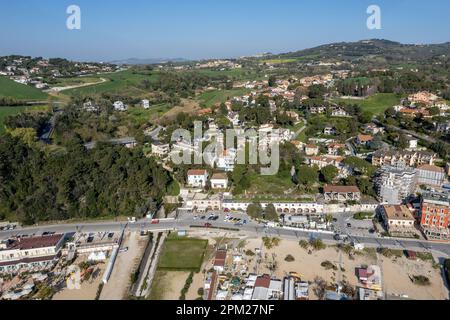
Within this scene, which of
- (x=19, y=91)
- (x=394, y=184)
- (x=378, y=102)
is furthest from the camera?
(x=19, y=91)

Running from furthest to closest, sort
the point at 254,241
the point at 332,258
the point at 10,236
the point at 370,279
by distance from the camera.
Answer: the point at 10,236
the point at 254,241
the point at 332,258
the point at 370,279

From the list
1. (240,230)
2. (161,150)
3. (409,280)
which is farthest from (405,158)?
(161,150)

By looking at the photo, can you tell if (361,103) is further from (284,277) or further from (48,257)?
(48,257)

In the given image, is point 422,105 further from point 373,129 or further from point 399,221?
point 399,221

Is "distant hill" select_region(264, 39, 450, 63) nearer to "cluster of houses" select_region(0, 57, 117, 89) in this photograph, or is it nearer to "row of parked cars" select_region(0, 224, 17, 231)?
"cluster of houses" select_region(0, 57, 117, 89)

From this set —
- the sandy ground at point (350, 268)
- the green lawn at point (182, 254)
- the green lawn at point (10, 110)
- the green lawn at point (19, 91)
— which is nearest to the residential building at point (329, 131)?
the sandy ground at point (350, 268)

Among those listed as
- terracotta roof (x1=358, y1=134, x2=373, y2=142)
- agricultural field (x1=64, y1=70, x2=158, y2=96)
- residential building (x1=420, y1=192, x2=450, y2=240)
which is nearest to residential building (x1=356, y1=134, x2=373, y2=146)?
terracotta roof (x1=358, y1=134, x2=373, y2=142)

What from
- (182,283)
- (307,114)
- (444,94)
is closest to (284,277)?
(182,283)

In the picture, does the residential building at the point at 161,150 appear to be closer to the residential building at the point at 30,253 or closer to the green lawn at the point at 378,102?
the residential building at the point at 30,253
